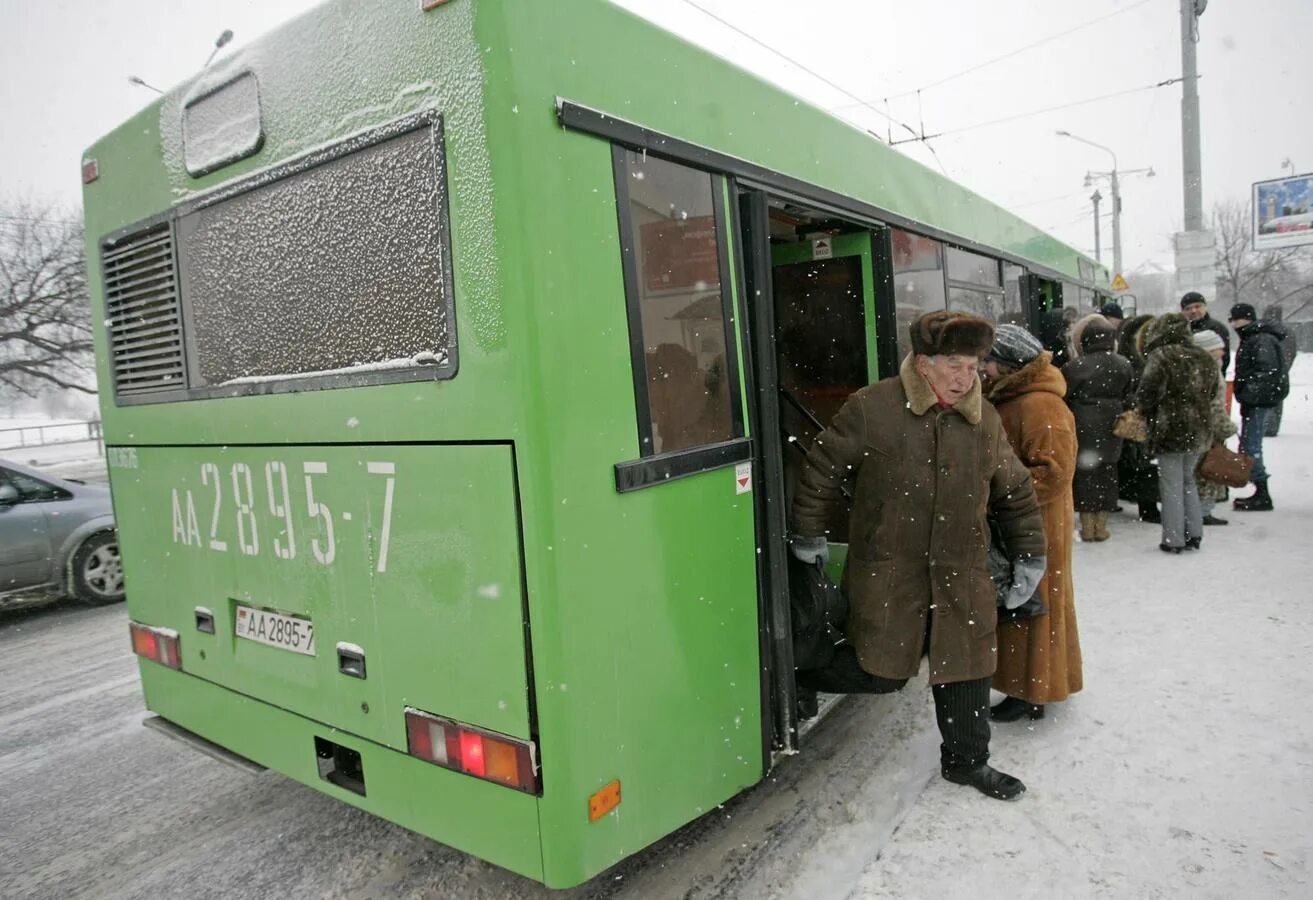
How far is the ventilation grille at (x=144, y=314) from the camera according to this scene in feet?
10.5

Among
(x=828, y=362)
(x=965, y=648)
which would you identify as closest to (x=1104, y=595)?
(x=828, y=362)

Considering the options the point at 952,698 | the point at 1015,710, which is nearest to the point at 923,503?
the point at 952,698

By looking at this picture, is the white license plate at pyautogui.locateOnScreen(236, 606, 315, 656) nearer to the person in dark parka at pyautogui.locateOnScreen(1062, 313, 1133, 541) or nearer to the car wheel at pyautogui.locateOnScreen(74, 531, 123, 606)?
the car wheel at pyautogui.locateOnScreen(74, 531, 123, 606)

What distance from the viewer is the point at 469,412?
7.27ft

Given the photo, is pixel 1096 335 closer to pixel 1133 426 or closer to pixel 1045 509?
pixel 1133 426

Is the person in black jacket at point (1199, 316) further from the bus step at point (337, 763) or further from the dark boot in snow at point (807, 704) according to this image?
the bus step at point (337, 763)

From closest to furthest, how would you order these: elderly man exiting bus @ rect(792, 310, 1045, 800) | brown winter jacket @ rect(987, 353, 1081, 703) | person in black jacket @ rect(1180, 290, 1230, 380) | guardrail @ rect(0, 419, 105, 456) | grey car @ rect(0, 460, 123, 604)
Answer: elderly man exiting bus @ rect(792, 310, 1045, 800), brown winter jacket @ rect(987, 353, 1081, 703), grey car @ rect(0, 460, 123, 604), person in black jacket @ rect(1180, 290, 1230, 380), guardrail @ rect(0, 419, 105, 456)

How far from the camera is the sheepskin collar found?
3.05 metres

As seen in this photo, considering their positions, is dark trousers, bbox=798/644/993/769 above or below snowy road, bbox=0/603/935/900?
above

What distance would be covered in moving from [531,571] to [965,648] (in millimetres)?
1876

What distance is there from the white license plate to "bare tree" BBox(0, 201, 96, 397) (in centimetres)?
1925

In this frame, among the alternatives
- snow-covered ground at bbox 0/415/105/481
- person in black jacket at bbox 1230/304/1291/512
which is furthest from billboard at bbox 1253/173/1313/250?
snow-covered ground at bbox 0/415/105/481

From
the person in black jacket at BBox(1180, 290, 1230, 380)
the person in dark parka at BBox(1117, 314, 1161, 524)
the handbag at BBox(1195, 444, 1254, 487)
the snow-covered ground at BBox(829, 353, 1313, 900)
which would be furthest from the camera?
the person in dark parka at BBox(1117, 314, 1161, 524)

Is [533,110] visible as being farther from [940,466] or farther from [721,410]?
[940,466]
